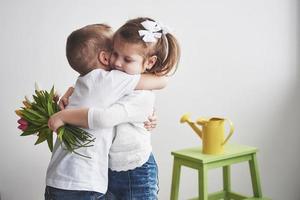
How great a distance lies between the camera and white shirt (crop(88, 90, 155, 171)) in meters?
1.52

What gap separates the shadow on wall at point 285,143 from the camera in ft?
10.2

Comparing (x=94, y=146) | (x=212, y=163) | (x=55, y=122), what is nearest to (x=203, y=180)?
(x=212, y=163)

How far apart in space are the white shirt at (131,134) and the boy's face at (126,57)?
0.08 m

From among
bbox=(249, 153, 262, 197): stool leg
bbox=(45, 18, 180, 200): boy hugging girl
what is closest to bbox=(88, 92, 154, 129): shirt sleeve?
bbox=(45, 18, 180, 200): boy hugging girl

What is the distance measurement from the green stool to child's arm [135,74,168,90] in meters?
0.70

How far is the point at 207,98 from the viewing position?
2.84 m

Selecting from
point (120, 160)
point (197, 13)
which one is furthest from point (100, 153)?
point (197, 13)

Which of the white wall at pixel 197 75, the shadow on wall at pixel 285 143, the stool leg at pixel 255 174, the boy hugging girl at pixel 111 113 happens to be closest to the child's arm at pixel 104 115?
the boy hugging girl at pixel 111 113

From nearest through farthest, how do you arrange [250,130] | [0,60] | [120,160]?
[120,160] < [0,60] < [250,130]

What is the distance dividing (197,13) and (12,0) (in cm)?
109

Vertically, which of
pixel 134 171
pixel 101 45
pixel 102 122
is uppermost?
pixel 101 45

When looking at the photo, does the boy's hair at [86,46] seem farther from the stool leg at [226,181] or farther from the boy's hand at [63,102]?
the stool leg at [226,181]

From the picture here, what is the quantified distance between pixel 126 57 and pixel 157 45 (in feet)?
0.42

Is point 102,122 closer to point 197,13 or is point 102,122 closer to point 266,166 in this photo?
point 197,13
